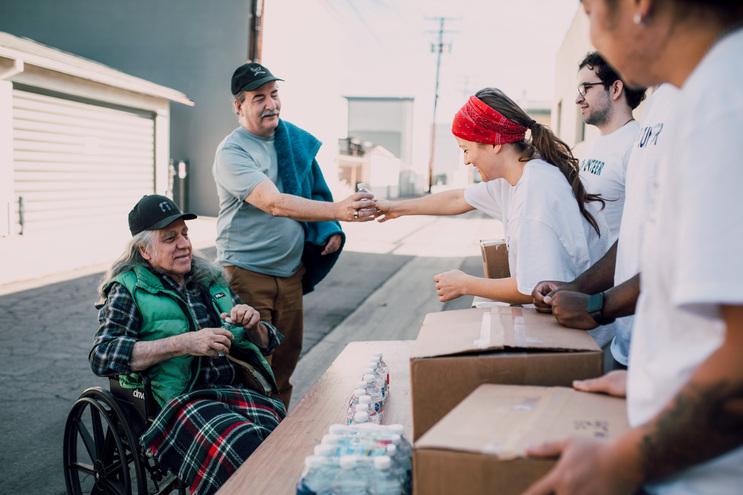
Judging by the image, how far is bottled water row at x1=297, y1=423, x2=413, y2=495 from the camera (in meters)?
1.25

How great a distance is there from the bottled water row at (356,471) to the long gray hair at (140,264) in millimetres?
1698

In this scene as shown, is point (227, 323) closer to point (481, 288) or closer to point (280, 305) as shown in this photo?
point (280, 305)

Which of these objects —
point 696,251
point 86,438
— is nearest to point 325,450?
point 696,251

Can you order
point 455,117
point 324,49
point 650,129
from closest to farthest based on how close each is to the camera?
point 650,129 < point 455,117 < point 324,49

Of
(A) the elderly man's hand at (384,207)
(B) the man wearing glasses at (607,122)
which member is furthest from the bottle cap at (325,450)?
(B) the man wearing glasses at (607,122)

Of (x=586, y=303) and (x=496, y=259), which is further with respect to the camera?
(x=496, y=259)

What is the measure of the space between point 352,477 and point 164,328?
1594 mm

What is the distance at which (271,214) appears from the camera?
3176 mm

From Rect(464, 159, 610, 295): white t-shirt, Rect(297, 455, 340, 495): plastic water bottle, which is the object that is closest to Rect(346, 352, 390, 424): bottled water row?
Rect(297, 455, 340, 495): plastic water bottle

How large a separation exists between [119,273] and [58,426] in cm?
181

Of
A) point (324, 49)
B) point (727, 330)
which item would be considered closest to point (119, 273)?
point (727, 330)

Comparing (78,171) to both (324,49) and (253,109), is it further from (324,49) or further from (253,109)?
(324,49)

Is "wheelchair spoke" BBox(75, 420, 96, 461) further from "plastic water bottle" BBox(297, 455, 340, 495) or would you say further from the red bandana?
the red bandana

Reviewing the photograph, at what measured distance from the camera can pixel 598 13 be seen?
942 mm
